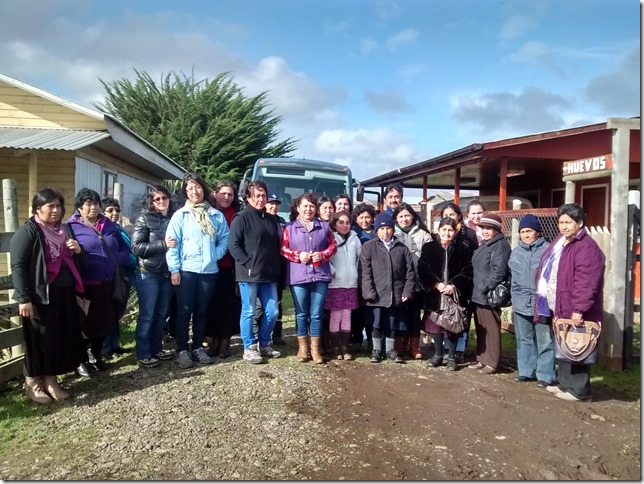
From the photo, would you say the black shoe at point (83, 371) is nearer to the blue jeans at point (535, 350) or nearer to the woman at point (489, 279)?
the woman at point (489, 279)

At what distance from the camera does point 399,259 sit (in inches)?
207

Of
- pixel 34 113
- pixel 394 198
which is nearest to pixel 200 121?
pixel 34 113

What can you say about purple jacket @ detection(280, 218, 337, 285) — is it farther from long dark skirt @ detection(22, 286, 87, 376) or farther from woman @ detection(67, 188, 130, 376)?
long dark skirt @ detection(22, 286, 87, 376)

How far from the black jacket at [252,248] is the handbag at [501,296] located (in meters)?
2.21

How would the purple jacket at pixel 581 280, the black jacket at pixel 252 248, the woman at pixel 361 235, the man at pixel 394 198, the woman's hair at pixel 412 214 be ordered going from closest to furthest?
the purple jacket at pixel 581 280 < the black jacket at pixel 252 248 < the woman's hair at pixel 412 214 < the woman at pixel 361 235 < the man at pixel 394 198

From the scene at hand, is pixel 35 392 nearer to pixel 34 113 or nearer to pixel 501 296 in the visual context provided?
pixel 501 296

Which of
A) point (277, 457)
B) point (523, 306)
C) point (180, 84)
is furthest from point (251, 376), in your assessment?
point (180, 84)

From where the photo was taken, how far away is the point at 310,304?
5250 millimetres

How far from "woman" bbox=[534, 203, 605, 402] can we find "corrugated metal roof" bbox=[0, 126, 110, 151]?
7650mm

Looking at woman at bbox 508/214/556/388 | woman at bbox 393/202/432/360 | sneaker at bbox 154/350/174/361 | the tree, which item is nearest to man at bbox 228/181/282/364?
sneaker at bbox 154/350/174/361

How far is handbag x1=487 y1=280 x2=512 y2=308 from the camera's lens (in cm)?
489

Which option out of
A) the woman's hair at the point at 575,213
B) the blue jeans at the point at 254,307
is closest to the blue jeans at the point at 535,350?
the woman's hair at the point at 575,213

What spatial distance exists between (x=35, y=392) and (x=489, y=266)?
14.2ft

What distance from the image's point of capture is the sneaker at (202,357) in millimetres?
5078
